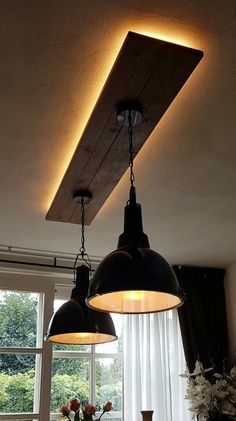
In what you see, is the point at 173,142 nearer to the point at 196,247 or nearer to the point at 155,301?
the point at 155,301

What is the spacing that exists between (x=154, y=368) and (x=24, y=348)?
1.09 metres

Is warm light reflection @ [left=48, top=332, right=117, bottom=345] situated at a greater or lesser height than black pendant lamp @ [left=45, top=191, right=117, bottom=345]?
lesser

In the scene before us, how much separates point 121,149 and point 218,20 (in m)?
0.79

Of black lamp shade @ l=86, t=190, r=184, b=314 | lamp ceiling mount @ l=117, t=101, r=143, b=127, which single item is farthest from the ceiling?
black lamp shade @ l=86, t=190, r=184, b=314

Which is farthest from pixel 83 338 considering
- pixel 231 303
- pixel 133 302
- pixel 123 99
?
pixel 231 303

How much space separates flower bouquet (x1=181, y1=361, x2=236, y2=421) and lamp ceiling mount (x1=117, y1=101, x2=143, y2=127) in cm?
251

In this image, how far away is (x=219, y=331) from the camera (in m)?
4.15

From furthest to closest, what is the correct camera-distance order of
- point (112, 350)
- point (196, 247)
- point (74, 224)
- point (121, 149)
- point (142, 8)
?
1. point (112, 350)
2. point (196, 247)
3. point (74, 224)
4. point (121, 149)
5. point (142, 8)

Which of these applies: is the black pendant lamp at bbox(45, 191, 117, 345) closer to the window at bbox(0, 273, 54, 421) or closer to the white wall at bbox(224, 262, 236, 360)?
the window at bbox(0, 273, 54, 421)

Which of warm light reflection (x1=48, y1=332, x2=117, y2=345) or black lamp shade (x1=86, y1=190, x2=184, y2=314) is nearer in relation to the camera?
black lamp shade (x1=86, y1=190, x2=184, y2=314)

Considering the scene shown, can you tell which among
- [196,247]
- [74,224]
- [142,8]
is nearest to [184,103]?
[142,8]

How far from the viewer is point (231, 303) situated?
4.20m

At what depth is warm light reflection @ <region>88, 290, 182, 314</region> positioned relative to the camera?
1.95 metres

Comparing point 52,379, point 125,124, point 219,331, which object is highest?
point 125,124
